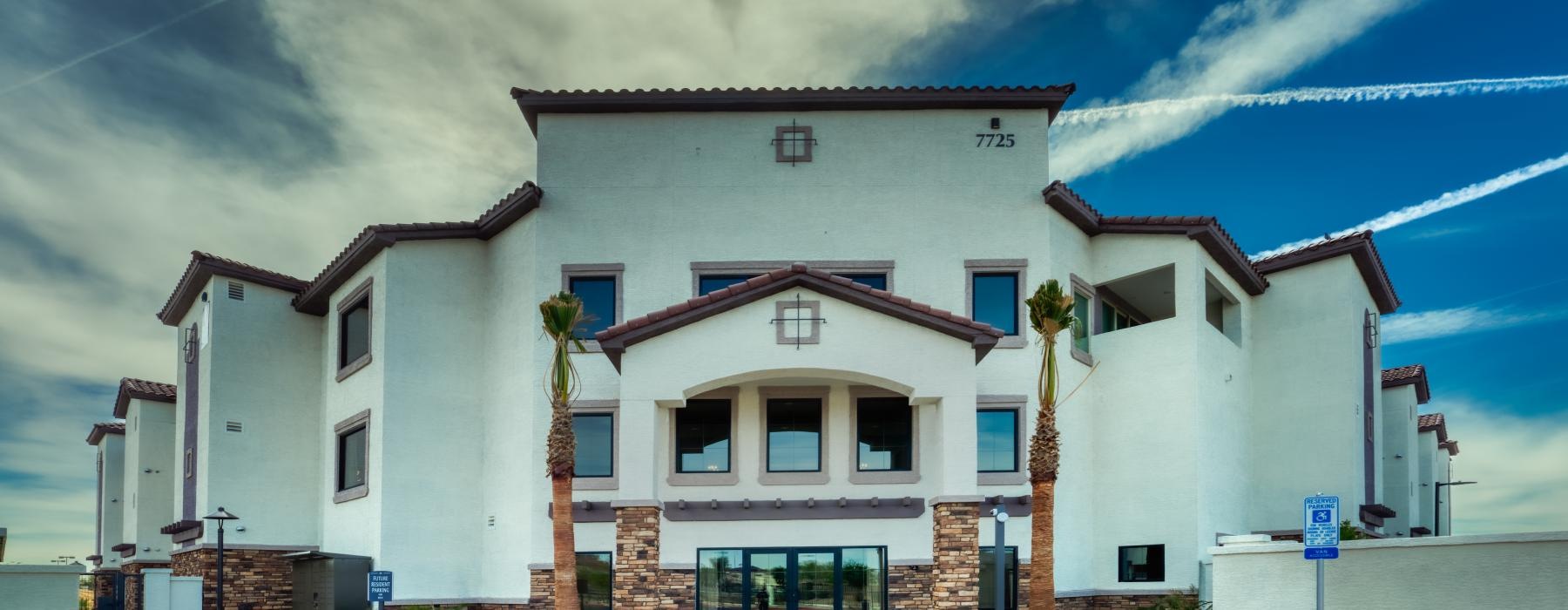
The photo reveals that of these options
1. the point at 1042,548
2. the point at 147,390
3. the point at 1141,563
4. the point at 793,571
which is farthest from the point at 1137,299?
the point at 147,390

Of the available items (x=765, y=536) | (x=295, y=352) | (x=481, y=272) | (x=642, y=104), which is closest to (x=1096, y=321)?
(x=765, y=536)

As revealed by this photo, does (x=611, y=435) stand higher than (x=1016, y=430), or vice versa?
(x=1016, y=430)

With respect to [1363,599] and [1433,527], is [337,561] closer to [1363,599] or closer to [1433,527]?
[1363,599]

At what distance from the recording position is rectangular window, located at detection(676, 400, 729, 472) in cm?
2627

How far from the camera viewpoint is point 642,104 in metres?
28.3

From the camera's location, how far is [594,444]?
2688 cm

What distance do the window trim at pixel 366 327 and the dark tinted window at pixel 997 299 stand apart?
45.1 ft

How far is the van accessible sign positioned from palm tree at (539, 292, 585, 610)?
1250cm

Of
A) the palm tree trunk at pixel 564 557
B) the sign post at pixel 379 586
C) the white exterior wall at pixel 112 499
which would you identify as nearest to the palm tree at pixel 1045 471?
the palm tree trunk at pixel 564 557

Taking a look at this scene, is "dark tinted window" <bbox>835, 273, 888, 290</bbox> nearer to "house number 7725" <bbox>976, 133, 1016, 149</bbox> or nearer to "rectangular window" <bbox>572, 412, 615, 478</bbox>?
"house number 7725" <bbox>976, 133, 1016, 149</bbox>

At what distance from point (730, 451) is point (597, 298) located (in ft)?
15.0

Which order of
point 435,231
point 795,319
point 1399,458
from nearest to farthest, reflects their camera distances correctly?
point 795,319 < point 435,231 < point 1399,458

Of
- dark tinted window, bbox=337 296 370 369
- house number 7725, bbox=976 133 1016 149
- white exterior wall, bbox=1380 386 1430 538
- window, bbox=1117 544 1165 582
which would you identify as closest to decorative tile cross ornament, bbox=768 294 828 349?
house number 7725, bbox=976 133 1016 149

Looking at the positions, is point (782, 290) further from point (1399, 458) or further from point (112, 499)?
point (112, 499)
